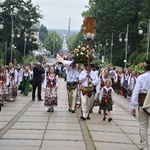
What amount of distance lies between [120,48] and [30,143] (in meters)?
68.5

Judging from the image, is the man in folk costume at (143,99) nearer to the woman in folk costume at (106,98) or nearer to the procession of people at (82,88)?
the procession of people at (82,88)

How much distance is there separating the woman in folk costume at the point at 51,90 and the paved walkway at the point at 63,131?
34cm

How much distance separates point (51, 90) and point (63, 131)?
16.4ft

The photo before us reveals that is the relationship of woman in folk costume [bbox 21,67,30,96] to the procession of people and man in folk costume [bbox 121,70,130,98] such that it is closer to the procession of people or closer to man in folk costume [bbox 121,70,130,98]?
the procession of people

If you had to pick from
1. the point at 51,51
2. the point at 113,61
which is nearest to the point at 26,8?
the point at 113,61

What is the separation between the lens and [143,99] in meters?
9.34

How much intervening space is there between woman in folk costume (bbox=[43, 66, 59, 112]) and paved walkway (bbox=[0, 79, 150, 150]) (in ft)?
1.10

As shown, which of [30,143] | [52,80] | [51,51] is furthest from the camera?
[51,51]

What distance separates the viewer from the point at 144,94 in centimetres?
935

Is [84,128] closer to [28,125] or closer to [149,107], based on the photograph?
[28,125]

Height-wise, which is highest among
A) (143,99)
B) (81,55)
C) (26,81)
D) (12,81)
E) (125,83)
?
(81,55)

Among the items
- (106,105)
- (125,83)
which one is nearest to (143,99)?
(106,105)

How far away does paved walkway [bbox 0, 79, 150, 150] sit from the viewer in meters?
9.87

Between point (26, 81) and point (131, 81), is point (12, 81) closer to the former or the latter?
point (26, 81)
